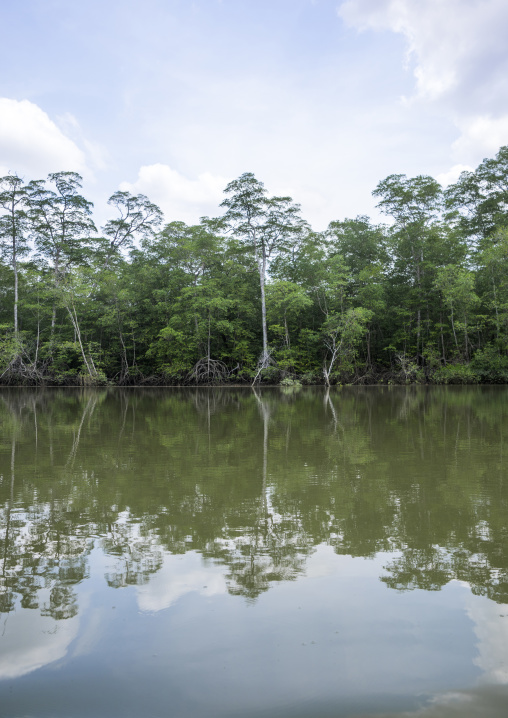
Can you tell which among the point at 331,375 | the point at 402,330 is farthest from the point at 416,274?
the point at 331,375

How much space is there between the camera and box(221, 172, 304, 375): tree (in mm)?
30219

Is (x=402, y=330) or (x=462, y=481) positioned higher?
(x=402, y=330)

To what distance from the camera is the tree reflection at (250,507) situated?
2.61 m

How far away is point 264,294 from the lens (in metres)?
30.6

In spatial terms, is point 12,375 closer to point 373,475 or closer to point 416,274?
point 416,274

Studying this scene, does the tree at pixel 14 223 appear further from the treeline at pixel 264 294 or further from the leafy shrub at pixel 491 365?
the leafy shrub at pixel 491 365

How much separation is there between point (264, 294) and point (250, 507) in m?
27.3

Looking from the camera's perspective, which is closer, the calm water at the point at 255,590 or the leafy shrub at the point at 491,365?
the calm water at the point at 255,590

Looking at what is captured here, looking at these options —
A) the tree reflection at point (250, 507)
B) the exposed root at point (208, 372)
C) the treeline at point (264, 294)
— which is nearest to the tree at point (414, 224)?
the treeline at point (264, 294)

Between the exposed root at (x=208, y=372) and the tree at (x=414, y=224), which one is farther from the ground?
the tree at (x=414, y=224)

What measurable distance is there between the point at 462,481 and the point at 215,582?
115 inches

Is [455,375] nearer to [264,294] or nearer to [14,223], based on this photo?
[264,294]

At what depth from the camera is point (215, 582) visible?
8.10ft

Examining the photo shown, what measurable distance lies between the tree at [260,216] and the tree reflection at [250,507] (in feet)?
75.9
